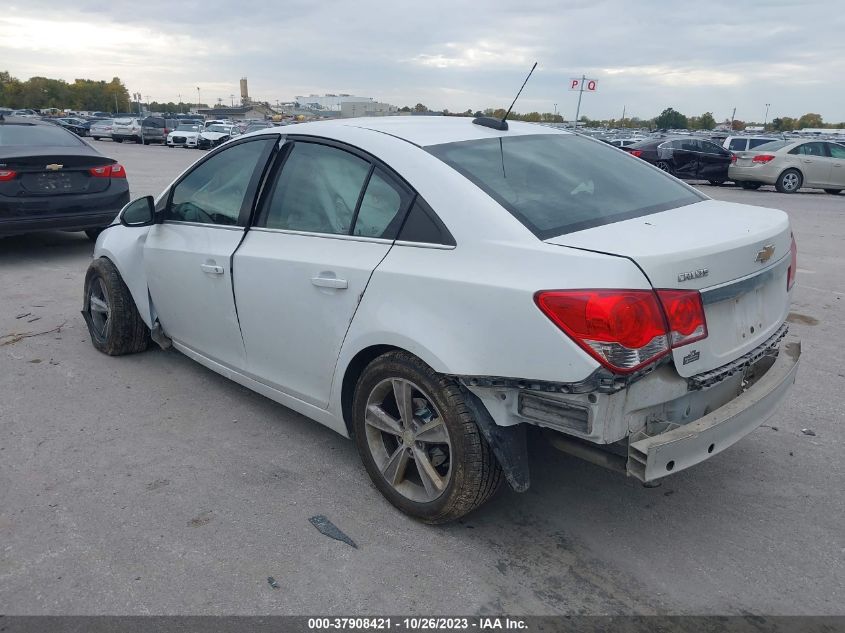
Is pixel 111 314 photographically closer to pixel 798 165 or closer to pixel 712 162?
pixel 798 165

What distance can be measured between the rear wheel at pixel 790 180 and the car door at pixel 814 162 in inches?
5.7

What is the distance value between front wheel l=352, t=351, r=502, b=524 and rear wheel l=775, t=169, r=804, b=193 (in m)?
20.3

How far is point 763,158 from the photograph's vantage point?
20000 mm

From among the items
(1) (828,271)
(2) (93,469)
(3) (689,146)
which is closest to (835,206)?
(3) (689,146)

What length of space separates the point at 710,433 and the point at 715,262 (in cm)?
63

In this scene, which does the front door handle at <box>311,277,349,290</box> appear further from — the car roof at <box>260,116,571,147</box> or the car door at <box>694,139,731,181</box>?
the car door at <box>694,139,731,181</box>

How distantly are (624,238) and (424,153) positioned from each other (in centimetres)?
97

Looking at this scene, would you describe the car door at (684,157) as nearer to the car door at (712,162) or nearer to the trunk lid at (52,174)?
the car door at (712,162)

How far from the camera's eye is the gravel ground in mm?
2584

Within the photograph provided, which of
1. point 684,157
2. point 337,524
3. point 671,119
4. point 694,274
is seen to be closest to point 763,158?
point 684,157

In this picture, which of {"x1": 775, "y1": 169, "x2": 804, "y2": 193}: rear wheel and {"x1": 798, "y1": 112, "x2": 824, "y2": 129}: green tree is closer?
{"x1": 775, "y1": 169, "x2": 804, "y2": 193}: rear wheel

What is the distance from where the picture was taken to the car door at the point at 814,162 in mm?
19859

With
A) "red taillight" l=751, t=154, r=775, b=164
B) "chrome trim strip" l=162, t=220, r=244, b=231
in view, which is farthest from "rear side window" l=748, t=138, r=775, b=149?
"chrome trim strip" l=162, t=220, r=244, b=231

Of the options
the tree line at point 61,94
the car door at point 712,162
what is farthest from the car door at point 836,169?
the tree line at point 61,94
